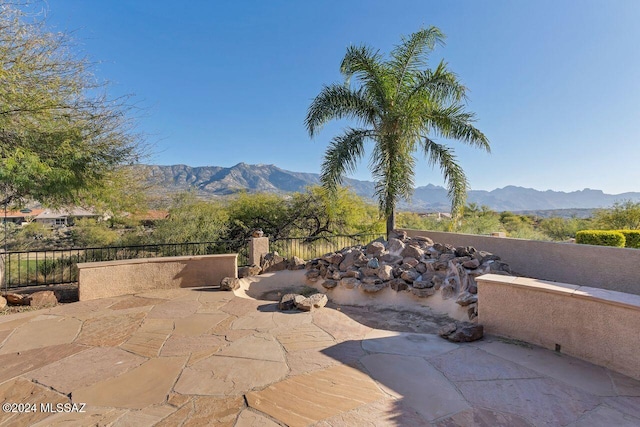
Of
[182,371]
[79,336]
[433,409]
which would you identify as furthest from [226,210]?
[433,409]

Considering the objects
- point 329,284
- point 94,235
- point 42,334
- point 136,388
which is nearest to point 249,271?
point 329,284

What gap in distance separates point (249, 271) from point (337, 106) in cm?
503

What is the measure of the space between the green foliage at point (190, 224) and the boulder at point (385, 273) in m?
7.79

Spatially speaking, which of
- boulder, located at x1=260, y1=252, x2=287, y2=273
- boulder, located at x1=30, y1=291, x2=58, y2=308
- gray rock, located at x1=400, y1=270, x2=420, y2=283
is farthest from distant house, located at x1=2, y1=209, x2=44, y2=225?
gray rock, located at x1=400, y1=270, x2=420, y2=283

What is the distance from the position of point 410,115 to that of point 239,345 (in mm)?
6684

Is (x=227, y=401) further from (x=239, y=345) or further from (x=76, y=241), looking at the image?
(x=76, y=241)

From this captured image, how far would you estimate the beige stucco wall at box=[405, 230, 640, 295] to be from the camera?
500cm

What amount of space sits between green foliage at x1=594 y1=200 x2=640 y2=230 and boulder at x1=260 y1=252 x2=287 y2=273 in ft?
48.9

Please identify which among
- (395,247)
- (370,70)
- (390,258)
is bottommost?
(390,258)

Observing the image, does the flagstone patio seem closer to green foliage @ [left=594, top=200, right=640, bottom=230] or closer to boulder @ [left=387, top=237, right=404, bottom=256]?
boulder @ [left=387, top=237, right=404, bottom=256]

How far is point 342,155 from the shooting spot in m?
7.88

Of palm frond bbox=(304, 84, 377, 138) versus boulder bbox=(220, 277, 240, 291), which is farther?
palm frond bbox=(304, 84, 377, 138)

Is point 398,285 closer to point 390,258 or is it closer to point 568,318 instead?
point 390,258

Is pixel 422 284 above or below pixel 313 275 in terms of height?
above
